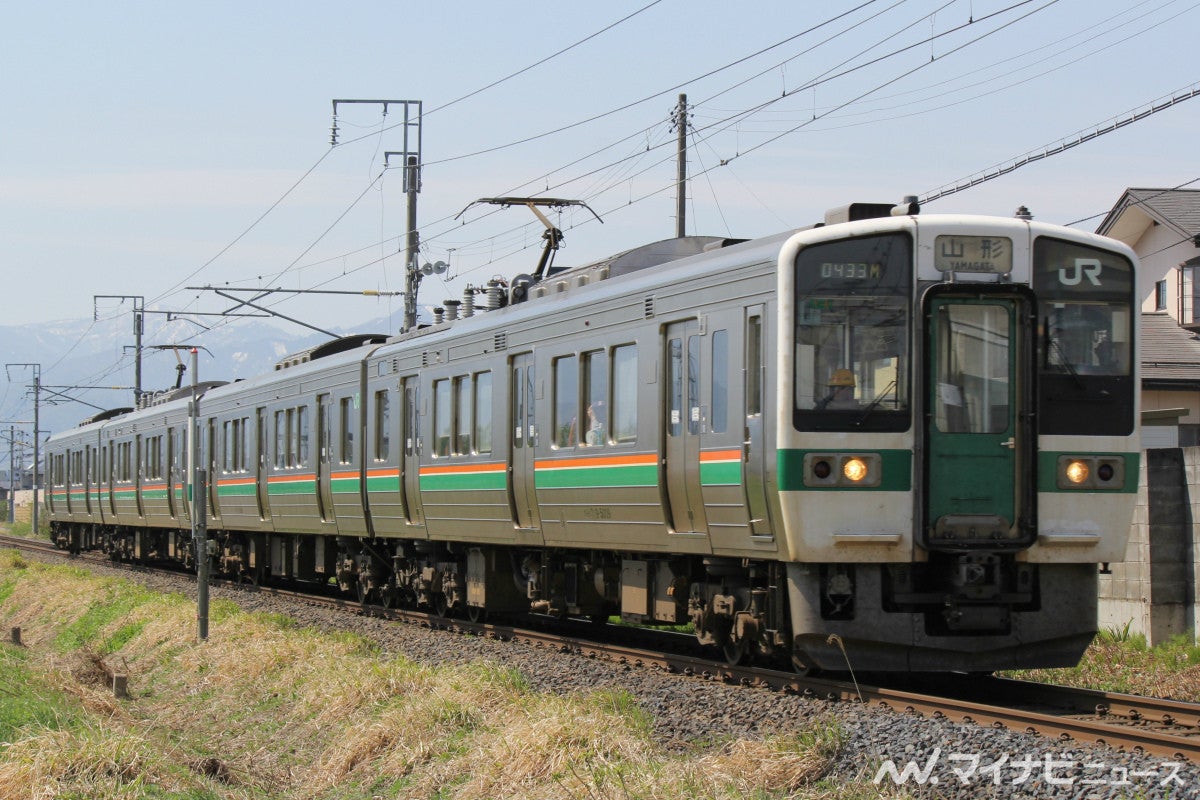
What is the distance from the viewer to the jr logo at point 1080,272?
378 inches

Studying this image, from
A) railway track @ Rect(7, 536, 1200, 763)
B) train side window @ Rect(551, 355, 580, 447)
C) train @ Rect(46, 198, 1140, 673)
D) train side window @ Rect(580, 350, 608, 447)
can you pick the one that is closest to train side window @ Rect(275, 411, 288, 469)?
train @ Rect(46, 198, 1140, 673)

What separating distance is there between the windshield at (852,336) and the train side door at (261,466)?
13713mm

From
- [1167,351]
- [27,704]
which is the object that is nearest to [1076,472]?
[27,704]

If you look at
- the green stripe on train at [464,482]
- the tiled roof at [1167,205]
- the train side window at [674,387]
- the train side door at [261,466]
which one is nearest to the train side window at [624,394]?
the train side window at [674,387]

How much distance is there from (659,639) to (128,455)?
2061 centimetres

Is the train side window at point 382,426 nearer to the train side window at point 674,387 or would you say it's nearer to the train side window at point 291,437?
the train side window at point 291,437

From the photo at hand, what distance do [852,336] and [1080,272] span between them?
4.99 feet

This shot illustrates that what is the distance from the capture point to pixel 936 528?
30.4 ft

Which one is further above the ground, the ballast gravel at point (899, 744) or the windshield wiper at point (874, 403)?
the windshield wiper at point (874, 403)

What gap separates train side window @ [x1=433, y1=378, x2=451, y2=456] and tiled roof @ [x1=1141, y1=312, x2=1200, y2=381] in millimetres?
13116

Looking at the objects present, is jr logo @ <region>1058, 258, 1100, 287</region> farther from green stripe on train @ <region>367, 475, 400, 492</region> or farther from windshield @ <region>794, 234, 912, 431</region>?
green stripe on train @ <region>367, 475, 400, 492</region>

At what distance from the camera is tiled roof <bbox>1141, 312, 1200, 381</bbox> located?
25.6m

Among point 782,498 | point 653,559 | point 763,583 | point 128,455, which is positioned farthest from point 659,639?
point 128,455

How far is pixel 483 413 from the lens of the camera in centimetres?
1434
